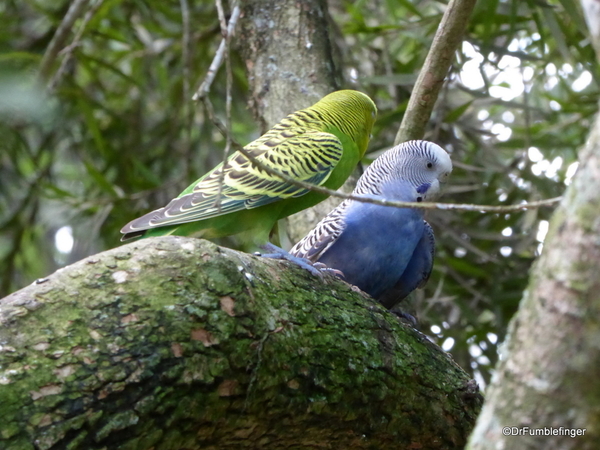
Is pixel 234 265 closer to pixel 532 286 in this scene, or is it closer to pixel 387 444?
pixel 387 444

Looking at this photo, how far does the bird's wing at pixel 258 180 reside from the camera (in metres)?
3.34

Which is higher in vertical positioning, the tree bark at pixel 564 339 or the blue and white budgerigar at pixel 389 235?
the tree bark at pixel 564 339

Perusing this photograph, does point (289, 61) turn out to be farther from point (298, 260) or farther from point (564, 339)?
point (564, 339)

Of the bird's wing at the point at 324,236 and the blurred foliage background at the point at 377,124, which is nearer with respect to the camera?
the bird's wing at the point at 324,236

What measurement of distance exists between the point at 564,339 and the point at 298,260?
179 centimetres

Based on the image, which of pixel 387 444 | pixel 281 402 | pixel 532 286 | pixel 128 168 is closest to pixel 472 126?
pixel 128 168

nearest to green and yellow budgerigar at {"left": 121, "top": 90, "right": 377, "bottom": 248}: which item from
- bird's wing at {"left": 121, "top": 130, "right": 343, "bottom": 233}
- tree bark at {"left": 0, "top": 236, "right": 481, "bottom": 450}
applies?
bird's wing at {"left": 121, "top": 130, "right": 343, "bottom": 233}

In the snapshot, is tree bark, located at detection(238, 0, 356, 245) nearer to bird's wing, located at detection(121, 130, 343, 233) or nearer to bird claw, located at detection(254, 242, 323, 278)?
bird's wing, located at detection(121, 130, 343, 233)

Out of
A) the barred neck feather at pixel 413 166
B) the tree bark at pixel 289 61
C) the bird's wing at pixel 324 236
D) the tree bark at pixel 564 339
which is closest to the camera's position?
the tree bark at pixel 564 339

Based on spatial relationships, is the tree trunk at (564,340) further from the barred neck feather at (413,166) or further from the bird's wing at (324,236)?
the barred neck feather at (413,166)

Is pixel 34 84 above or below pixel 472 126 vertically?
above

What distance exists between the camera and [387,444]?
246 cm

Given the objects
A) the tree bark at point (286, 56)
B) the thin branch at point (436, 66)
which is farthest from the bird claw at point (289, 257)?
the tree bark at point (286, 56)

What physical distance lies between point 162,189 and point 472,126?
8.41 feet
